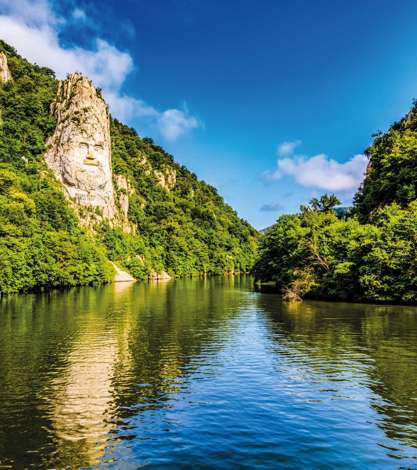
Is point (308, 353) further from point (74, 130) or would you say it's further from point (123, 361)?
point (74, 130)

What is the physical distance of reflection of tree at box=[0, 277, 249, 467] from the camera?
50.5 feet

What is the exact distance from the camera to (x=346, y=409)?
18.4m

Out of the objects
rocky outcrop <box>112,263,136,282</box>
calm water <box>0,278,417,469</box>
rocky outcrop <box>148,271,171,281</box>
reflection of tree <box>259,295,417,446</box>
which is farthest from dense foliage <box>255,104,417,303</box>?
rocky outcrop <box>148,271,171,281</box>

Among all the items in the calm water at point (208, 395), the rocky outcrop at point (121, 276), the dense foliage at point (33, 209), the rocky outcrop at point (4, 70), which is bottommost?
the calm water at point (208, 395)

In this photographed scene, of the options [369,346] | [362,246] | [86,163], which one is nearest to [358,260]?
[362,246]

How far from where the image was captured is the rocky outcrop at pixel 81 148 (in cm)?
14412

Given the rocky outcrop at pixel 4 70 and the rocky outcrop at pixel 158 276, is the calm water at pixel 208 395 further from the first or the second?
the rocky outcrop at pixel 4 70

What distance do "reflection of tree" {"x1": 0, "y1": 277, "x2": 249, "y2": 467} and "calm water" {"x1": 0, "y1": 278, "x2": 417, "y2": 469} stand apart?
0.08 meters

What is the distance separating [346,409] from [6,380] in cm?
1688

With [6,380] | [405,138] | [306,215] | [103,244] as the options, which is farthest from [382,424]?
[103,244]

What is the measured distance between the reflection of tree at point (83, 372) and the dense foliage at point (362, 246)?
72.7 feet

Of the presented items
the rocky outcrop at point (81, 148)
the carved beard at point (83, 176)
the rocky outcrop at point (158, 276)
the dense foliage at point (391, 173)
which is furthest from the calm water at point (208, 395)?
the rocky outcrop at point (158, 276)

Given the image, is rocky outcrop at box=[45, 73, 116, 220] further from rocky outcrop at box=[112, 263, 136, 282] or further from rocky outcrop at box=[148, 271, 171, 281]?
rocky outcrop at box=[148, 271, 171, 281]

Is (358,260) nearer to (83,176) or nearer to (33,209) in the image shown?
(33,209)
